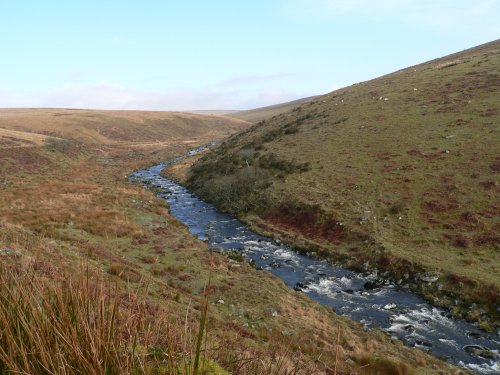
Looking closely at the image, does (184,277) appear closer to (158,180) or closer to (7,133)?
(158,180)

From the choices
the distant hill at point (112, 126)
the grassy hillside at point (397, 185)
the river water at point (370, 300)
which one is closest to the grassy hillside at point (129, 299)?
the river water at point (370, 300)

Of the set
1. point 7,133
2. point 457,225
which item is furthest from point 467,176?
point 7,133

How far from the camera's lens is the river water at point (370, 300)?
18.5 metres

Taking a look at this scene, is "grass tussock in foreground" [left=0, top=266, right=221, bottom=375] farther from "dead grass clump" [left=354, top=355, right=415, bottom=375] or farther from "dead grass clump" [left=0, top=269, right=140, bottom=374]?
"dead grass clump" [left=354, top=355, right=415, bottom=375]

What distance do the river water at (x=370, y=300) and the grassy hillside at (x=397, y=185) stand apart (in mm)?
1266

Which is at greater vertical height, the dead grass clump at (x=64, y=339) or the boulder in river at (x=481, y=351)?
the dead grass clump at (x=64, y=339)

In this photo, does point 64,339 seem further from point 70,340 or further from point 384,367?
point 384,367

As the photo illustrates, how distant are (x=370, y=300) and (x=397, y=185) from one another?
16.4 metres

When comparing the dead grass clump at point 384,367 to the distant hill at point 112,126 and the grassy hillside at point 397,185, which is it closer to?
the grassy hillside at point 397,185

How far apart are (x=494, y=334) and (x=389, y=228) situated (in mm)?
12174

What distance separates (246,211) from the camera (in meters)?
40.5

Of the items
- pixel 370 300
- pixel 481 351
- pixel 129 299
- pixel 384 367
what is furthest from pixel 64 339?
pixel 370 300

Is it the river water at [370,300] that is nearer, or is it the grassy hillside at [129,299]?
the grassy hillside at [129,299]

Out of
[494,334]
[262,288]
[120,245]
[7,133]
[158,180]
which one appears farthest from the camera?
[7,133]
